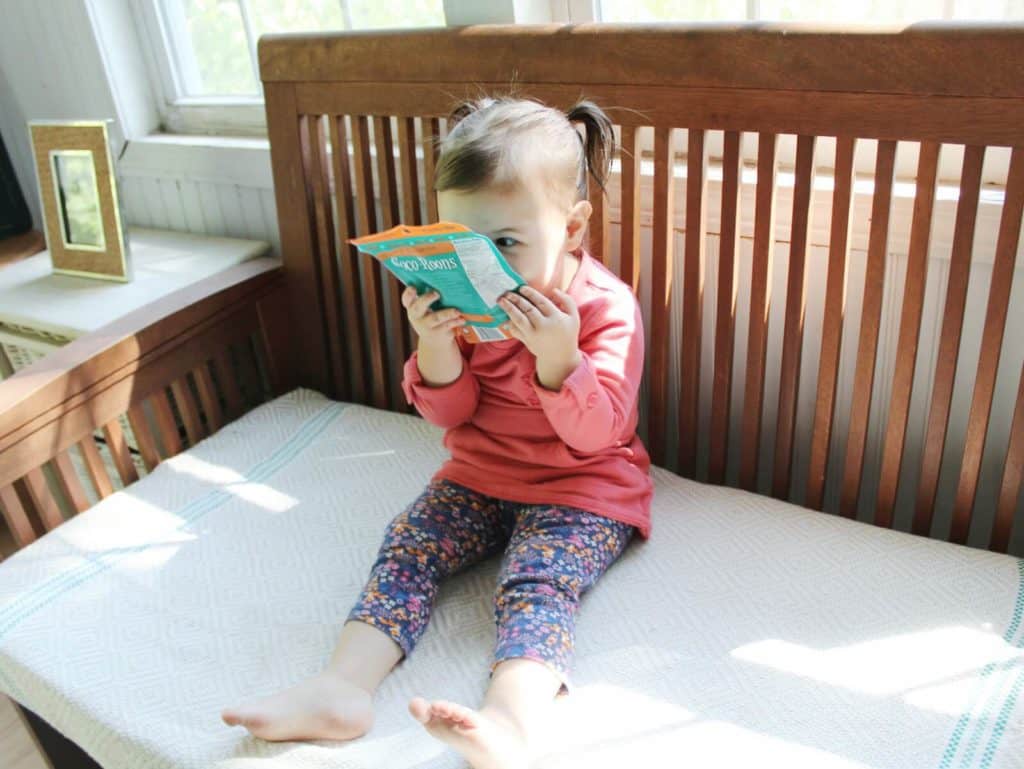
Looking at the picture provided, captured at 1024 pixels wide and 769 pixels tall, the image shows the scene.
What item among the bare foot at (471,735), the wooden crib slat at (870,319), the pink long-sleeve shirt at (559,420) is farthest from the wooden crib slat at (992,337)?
the bare foot at (471,735)

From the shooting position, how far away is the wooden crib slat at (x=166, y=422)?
1.32m

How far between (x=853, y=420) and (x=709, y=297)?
283mm

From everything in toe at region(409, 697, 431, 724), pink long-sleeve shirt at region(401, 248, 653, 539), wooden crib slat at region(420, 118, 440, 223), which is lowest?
toe at region(409, 697, 431, 724)

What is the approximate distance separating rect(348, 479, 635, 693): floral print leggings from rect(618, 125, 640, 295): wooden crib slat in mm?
325

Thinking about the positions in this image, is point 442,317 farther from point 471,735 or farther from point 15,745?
point 15,745

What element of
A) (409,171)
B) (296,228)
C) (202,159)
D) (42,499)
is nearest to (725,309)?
(409,171)

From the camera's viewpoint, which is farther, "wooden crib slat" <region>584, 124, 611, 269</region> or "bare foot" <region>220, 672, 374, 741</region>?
"wooden crib slat" <region>584, 124, 611, 269</region>

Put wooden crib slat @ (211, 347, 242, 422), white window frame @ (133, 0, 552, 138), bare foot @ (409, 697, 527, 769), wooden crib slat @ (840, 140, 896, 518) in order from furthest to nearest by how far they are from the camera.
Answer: white window frame @ (133, 0, 552, 138) → wooden crib slat @ (211, 347, 242, 422) → wooden crib slat @ (840, 140, 896, 518) → bare foot @ (409, 697, 527, 769)

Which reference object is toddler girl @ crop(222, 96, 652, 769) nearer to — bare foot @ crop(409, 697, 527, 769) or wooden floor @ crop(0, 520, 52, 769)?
bare foot @ crop(409, 697, 527, 769)

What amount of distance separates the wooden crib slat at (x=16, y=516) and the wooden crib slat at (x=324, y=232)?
52 cm

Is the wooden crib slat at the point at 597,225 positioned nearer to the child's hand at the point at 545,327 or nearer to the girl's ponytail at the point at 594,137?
the girl's ponytail at the point at 594,137

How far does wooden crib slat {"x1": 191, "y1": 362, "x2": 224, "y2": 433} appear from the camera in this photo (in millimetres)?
1364

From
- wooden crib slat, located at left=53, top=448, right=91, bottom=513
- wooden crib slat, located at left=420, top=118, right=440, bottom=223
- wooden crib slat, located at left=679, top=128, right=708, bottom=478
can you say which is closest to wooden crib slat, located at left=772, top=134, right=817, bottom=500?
wooden crib slat, located at left=679, top=128, right=708, bottom=478

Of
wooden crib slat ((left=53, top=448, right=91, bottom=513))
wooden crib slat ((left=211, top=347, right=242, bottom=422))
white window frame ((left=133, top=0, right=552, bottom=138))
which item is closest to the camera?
wooden crib slat ((left=53, top=448, right=91, bottom=513))
